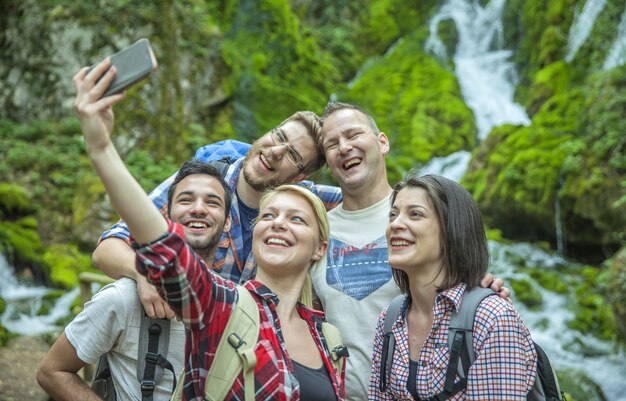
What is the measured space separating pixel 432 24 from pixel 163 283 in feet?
67.7

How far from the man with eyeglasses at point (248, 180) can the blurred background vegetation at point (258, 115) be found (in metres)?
5.69

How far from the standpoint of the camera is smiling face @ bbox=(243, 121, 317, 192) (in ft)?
11.0

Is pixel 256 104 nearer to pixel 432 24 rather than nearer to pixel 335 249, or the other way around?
pixel 432 24

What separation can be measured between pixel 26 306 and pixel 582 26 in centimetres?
1458

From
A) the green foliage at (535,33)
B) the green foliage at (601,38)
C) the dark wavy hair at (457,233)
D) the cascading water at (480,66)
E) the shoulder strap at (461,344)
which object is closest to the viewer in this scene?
the shoulder strap at (461,344)

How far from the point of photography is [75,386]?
99.5 inches

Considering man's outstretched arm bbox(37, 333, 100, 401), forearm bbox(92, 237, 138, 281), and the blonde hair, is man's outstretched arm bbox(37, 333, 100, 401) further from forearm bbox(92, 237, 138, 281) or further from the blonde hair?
the blonde hair

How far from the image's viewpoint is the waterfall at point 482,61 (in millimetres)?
17109

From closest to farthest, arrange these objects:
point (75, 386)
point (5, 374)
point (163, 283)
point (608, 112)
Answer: point (163, 283)
point (75, 386)
point (5, 374)
point (608, 112)

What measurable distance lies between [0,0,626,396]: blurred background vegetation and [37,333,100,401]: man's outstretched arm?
22.9 ft

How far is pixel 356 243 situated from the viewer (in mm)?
3113

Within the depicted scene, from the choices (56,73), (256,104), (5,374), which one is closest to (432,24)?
A: (256,104)

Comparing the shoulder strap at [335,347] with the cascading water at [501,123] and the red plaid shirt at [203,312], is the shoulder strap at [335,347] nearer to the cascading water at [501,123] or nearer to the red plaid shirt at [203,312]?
the red plaid shirt at [203,312]

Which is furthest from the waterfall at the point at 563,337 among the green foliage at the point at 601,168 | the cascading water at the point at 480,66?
the cascading water at the point at 480,66
